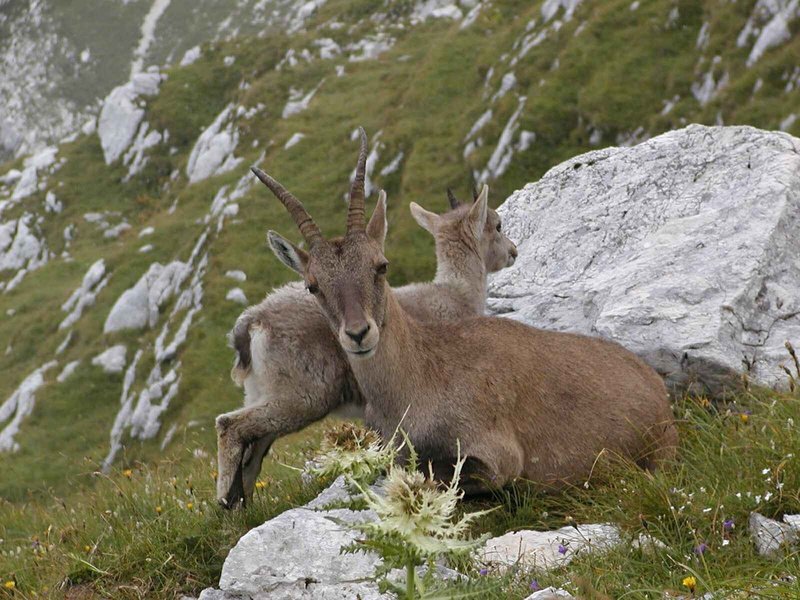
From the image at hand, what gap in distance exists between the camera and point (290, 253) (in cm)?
958

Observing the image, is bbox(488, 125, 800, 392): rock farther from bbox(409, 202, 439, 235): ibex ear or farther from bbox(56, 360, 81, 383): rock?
bbox(56, 360, 81, 383): rock

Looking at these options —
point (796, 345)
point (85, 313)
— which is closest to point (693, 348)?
point (796, 345)

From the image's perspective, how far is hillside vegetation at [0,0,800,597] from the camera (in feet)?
132

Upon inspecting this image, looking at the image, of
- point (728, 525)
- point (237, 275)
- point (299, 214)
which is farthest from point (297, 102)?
point (728, 525)

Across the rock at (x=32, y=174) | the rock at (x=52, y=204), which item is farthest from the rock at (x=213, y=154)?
the rock at (x=32, y=174)

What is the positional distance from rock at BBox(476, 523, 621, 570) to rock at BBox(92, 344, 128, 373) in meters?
50.6

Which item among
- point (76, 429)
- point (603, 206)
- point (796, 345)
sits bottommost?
point (76, 429)

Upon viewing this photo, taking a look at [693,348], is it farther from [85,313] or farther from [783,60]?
[85,313]

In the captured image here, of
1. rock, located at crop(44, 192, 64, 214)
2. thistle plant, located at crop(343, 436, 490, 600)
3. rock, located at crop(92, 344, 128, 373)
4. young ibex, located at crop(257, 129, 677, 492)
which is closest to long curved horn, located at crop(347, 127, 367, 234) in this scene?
young ibex, located at crop(257, 129, 677, 492)

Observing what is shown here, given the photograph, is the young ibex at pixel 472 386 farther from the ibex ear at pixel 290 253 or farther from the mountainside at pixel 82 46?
the mountainside at pixel 82 46

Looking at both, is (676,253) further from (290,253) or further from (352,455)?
(352,455)

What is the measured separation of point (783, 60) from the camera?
122ft

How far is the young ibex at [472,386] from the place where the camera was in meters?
8.94

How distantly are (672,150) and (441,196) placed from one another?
106 feet
